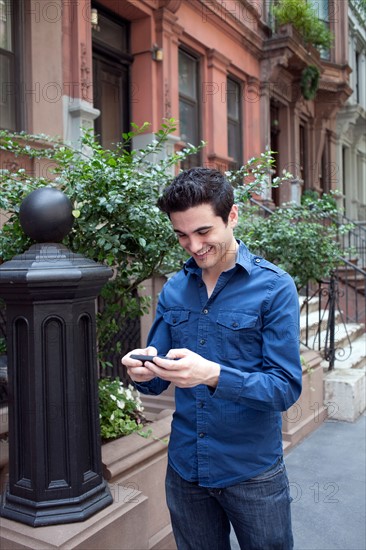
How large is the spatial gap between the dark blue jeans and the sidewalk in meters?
1.66

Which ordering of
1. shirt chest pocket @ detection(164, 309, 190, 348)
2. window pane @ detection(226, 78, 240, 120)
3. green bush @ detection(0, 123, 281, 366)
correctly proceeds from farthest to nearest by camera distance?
1. window pane @ detection(226, 78, 240, 120)
2. green bush @ detection(0, 123, 281, 366)
3. shirt chest pocket @ detection(164, 309, 190, 348)

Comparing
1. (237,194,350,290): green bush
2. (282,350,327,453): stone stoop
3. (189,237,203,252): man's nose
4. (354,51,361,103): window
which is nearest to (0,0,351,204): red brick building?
(237,194,350,290): green bush

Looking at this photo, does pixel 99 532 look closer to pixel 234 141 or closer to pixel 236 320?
pixel 236 320

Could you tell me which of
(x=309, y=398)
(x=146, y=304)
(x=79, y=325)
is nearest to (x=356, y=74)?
(x=309, y=398)

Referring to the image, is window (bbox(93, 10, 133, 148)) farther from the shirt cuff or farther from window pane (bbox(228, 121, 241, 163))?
the shirt cuff

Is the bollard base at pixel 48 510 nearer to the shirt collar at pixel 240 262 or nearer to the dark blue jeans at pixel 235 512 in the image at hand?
the dark blue jeans at pixel 235 512

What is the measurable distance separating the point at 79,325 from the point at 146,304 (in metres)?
1.35

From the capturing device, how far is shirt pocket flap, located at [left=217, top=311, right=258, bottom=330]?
170cm

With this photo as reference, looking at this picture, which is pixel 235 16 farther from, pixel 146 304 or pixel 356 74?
pixel 356 74

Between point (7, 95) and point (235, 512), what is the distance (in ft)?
19.2

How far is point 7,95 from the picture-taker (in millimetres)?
6285

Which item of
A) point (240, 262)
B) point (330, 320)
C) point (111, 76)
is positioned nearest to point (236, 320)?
point (240, 262)

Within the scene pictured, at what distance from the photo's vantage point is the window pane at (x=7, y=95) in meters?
6.25

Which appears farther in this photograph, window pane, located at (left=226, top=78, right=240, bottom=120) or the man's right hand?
window pane, located at (left=226, top=78, right=240, bottom=120)
